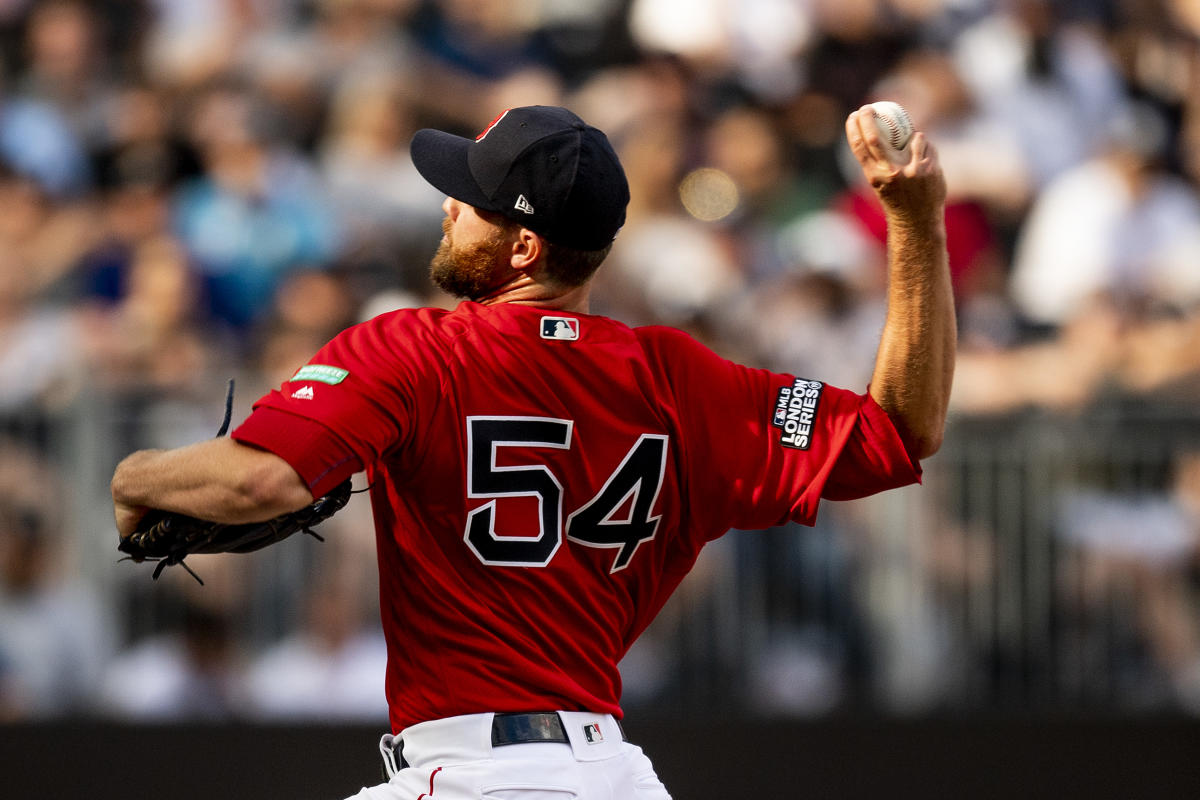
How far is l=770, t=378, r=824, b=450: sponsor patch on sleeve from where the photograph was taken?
3.67 metres

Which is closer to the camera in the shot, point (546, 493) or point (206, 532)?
point (206, 532)

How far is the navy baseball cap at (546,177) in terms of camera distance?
3469 mm

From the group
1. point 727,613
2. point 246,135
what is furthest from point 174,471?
point 246,135

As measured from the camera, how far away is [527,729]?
3.40 meters

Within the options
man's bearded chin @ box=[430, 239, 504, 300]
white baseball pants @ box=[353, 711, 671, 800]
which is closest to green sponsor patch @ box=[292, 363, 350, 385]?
man's bearded chin @ box=[430, 239, 504, 300]

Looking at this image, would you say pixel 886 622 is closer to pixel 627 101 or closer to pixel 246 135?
pixel 627 101

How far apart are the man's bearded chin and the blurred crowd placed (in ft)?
12.9

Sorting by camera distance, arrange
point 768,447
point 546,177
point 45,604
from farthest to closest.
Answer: point 45,604
point 768,447
point 546,177

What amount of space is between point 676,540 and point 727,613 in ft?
12.4

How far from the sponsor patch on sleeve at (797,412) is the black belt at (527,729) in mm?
844

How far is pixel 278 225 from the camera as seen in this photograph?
9.01m

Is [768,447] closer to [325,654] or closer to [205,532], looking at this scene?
[205,532]

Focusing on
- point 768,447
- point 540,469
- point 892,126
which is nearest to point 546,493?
point 540,469

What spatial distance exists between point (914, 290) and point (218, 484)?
1619mm
